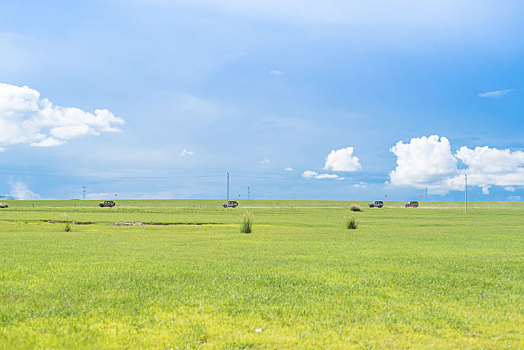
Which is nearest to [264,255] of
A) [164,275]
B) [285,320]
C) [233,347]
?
[164,275]

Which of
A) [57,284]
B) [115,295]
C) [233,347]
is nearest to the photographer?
[233,347]

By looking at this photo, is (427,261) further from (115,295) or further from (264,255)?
(115,295)

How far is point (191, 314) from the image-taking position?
891 centimetres

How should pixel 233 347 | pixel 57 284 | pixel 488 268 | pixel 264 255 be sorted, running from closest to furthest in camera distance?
pixel 233 347 → pixel 57 284 → pixel 488 268 → pixel 264 255

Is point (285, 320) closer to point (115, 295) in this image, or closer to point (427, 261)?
point (115, 295)

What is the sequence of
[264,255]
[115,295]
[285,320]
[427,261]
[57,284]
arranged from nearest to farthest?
[285,320] → [115,295] → [57,284] → [427,261] → [264,255]

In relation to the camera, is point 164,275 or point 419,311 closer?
point 419,311

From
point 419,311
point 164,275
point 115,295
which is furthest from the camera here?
point 164,275

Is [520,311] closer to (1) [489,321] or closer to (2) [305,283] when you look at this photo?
(1) [489,321]

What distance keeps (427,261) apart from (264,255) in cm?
637

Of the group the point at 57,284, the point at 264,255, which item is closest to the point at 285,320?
the point at 57,284

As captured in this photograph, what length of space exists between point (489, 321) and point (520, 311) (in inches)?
54.3

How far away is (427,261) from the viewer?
15992 millimetres

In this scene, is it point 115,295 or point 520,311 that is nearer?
point 520,311
